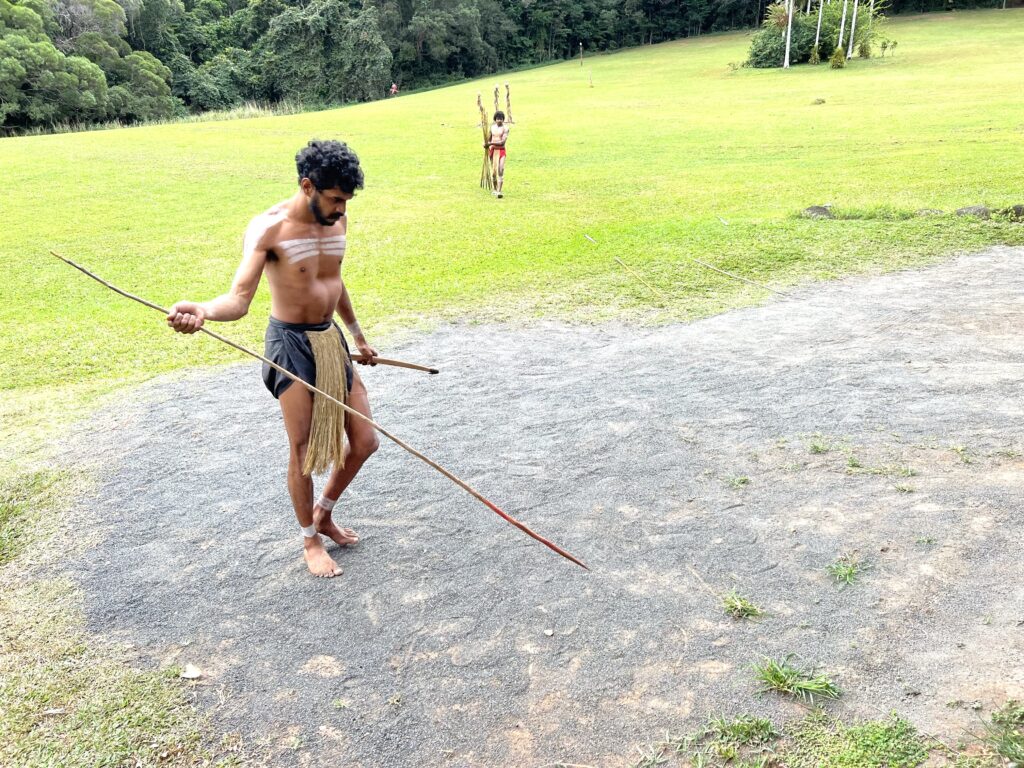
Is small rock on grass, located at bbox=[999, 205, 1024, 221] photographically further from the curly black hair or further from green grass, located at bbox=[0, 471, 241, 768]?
green grass, located at bbox=[0, 471, 241, 768]

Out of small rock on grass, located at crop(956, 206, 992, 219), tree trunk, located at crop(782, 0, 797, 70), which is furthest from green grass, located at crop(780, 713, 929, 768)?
tree trunk, located at crop(782, 0, 797, 70)

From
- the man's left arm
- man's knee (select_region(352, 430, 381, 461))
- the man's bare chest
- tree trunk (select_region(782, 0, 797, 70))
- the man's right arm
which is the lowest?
man's knee (select_region(352, 430, 381, 461))

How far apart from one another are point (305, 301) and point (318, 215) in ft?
1.61

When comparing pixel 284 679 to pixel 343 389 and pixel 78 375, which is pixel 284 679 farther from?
pixel 78 375

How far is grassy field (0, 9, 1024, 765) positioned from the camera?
421cm

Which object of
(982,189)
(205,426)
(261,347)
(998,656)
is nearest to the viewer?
(998,656)

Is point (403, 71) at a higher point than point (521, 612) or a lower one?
higher

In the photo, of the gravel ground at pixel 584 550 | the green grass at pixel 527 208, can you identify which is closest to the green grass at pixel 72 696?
the gravel ground at pixel 584 550

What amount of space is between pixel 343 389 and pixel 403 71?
65.7m

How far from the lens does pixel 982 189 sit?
46.2 feet

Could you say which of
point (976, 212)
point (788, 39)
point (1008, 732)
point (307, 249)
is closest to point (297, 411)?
point (307, 249)

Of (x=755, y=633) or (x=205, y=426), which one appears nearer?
(x=755, y=633)

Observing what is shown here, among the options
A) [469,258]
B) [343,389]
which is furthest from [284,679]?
[469,258]

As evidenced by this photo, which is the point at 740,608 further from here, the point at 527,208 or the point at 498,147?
the point at 498,147
